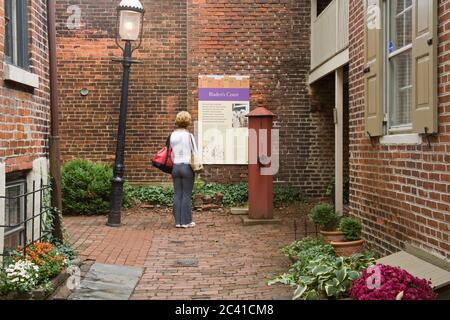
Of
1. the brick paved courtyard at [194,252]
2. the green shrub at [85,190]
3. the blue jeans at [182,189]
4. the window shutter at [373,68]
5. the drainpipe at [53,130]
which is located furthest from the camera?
the green shrub at [85,190]

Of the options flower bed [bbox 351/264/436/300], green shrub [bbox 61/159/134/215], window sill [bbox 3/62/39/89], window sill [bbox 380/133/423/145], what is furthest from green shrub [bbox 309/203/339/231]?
green shrub [bbox 61/159/134/215]

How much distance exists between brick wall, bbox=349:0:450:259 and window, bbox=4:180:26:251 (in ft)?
12.4

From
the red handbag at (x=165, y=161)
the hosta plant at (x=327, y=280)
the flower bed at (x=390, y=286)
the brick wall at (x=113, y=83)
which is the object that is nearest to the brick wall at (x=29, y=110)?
the red handbag at (x=165, y=161)

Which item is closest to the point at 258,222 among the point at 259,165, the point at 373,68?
the point at 259,165

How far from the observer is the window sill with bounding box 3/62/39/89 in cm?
531

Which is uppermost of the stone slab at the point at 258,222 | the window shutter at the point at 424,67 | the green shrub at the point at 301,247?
the window shutter at the point at 424,67

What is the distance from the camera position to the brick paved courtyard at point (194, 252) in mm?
5699

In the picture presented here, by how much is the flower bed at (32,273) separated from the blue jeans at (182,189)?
3.78 m

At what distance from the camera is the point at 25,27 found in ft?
20.4

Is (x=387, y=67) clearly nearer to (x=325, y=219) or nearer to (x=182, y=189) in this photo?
(x=325, y=219)

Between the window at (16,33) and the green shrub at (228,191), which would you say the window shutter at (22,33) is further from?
the green shrub at (228,191)

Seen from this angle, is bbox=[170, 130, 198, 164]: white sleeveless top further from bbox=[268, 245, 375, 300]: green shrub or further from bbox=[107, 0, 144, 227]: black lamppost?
bbox=[268, 245, 375, 300]: green shrub

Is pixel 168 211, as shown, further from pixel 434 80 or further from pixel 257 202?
pixel 434 80
